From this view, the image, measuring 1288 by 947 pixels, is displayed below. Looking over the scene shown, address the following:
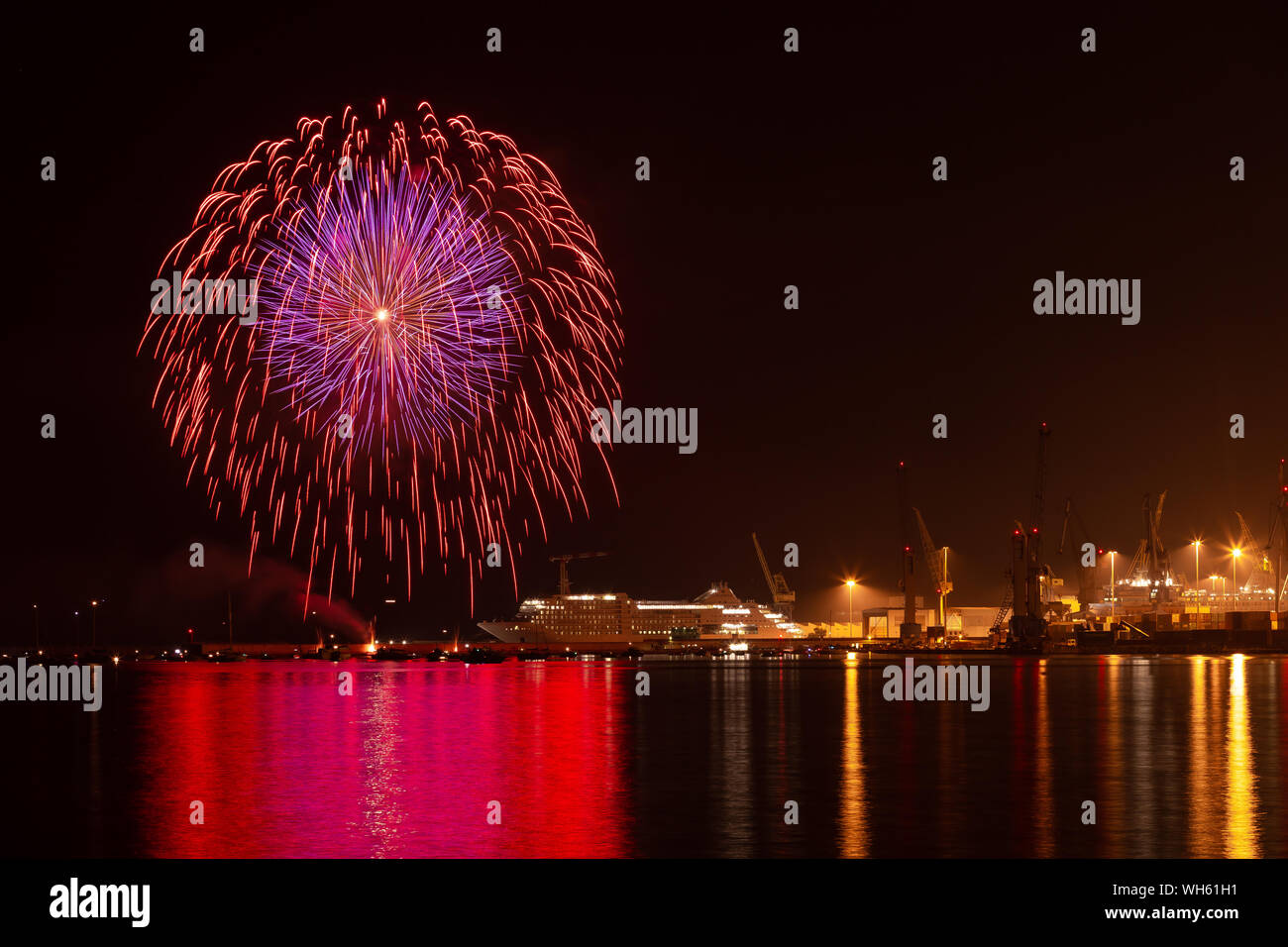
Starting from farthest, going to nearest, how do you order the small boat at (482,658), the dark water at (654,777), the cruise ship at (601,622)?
the cruise ship at (601,622) → the small boat at (482,658) → the dark water at (654,777)

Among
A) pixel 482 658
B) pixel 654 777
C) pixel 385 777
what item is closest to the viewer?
pixel 654 777

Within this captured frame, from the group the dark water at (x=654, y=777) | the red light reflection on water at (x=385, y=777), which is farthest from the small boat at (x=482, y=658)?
the dark water at (x=654, y=777)

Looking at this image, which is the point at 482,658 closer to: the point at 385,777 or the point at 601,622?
the point at 601,622

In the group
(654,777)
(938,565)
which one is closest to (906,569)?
(938,565)

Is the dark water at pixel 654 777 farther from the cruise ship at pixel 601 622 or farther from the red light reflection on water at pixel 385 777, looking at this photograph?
the cruise ship at pixel 601 622

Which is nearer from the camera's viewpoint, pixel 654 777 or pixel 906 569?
pixel 654 777

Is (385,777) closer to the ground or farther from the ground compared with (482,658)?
farther from the ground

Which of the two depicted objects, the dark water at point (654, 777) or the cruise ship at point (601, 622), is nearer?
the dark water at point (654, 777)

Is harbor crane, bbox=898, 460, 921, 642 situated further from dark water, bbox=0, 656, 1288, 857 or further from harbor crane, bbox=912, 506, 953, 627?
dark water, bbox=0, 656, 1288, 857
